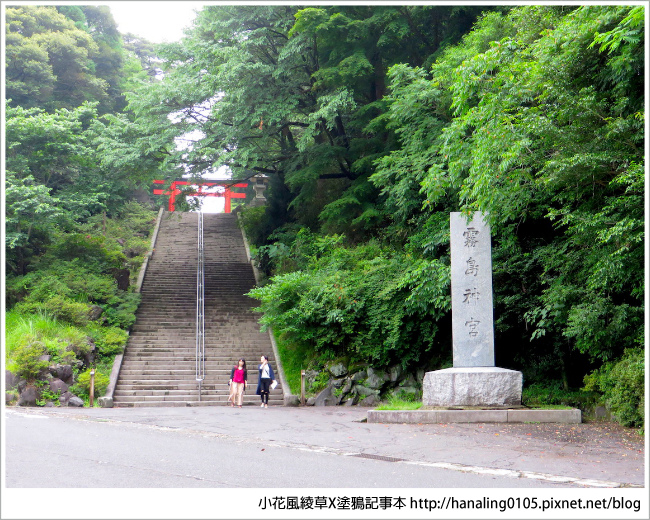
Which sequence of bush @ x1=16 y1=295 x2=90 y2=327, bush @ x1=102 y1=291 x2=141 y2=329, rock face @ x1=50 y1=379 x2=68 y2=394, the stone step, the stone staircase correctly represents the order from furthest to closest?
bush @ x1=102 y1=291 x2=141 y2=329, bush @ x1=16 y1=295 x2=90 y2=327, the stone staircase, the stone step, rock face @ x1=50 y1=379 x2=68 y2=394

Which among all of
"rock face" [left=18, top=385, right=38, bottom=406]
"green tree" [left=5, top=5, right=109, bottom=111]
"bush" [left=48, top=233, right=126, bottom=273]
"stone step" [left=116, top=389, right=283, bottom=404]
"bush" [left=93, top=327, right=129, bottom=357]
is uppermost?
"green tree" [left=5, top=5, right=109, bottom=111]

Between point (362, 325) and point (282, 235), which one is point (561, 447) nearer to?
point (362, 325)

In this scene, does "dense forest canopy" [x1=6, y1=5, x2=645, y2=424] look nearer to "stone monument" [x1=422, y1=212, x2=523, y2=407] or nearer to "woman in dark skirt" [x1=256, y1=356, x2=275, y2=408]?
"stone monument" [x1=422, y1=212, x2=523, y2=407]

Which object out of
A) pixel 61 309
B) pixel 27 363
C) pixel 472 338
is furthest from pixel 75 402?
pixel 472 338

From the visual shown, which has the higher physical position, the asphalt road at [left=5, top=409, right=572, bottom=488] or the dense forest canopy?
the dense forest canopy

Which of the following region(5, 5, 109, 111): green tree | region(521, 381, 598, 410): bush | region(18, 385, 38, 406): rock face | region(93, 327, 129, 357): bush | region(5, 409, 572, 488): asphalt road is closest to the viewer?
region(5, 409, 572, 488): asphalt road

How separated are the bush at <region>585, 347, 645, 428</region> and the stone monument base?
5.37 ft

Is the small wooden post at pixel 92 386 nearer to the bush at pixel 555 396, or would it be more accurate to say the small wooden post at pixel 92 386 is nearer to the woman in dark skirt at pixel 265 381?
the woman in dark skirt at pixel 265 381

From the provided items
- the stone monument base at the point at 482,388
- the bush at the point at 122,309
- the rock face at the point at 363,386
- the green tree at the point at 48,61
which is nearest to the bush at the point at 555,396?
the stone monument base at the point at 482,388

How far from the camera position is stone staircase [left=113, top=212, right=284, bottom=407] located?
16266mm

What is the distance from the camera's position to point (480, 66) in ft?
34.6

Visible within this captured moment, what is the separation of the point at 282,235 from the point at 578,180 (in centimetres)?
1535

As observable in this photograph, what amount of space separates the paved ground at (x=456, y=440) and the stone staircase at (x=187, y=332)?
9.60 feet

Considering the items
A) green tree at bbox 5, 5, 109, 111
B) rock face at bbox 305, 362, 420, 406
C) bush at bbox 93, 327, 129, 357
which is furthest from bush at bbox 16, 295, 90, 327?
green tree at bbox 5, 5, 109, 111
